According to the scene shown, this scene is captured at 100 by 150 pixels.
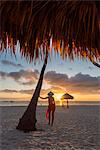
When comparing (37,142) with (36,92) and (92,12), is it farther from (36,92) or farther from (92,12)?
(92,12)

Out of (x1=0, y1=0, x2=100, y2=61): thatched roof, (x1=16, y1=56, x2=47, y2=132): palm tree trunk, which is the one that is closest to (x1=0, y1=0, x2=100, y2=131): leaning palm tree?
(x1=0, y1=0, x2=100, y2=61): thatched roof

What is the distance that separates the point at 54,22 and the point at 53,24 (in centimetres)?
1

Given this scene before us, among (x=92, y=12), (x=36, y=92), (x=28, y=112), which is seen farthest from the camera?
(x=36, y=92)

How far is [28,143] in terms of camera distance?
686cm

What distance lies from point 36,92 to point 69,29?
4.61m

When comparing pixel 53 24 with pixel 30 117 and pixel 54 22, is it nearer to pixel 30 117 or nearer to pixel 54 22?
pixel 54 22

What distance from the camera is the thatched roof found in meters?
1.90

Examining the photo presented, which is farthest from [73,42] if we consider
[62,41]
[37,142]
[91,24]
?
[37,142]

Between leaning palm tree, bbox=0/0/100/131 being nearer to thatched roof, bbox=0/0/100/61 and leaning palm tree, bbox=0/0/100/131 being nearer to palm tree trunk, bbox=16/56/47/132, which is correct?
thatched roof, bbox=0/0/100/61

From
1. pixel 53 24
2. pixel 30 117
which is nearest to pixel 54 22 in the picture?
pixel 53 24

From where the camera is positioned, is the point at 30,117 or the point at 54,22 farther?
the point at 30,117

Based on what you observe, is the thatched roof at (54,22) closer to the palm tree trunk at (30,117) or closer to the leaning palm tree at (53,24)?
the leaning palm tree at (53,24)

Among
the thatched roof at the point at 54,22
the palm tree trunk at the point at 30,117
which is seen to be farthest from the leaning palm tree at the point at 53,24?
the palm tree trunk at the point at 30,117

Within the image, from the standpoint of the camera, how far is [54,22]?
1963 mm
